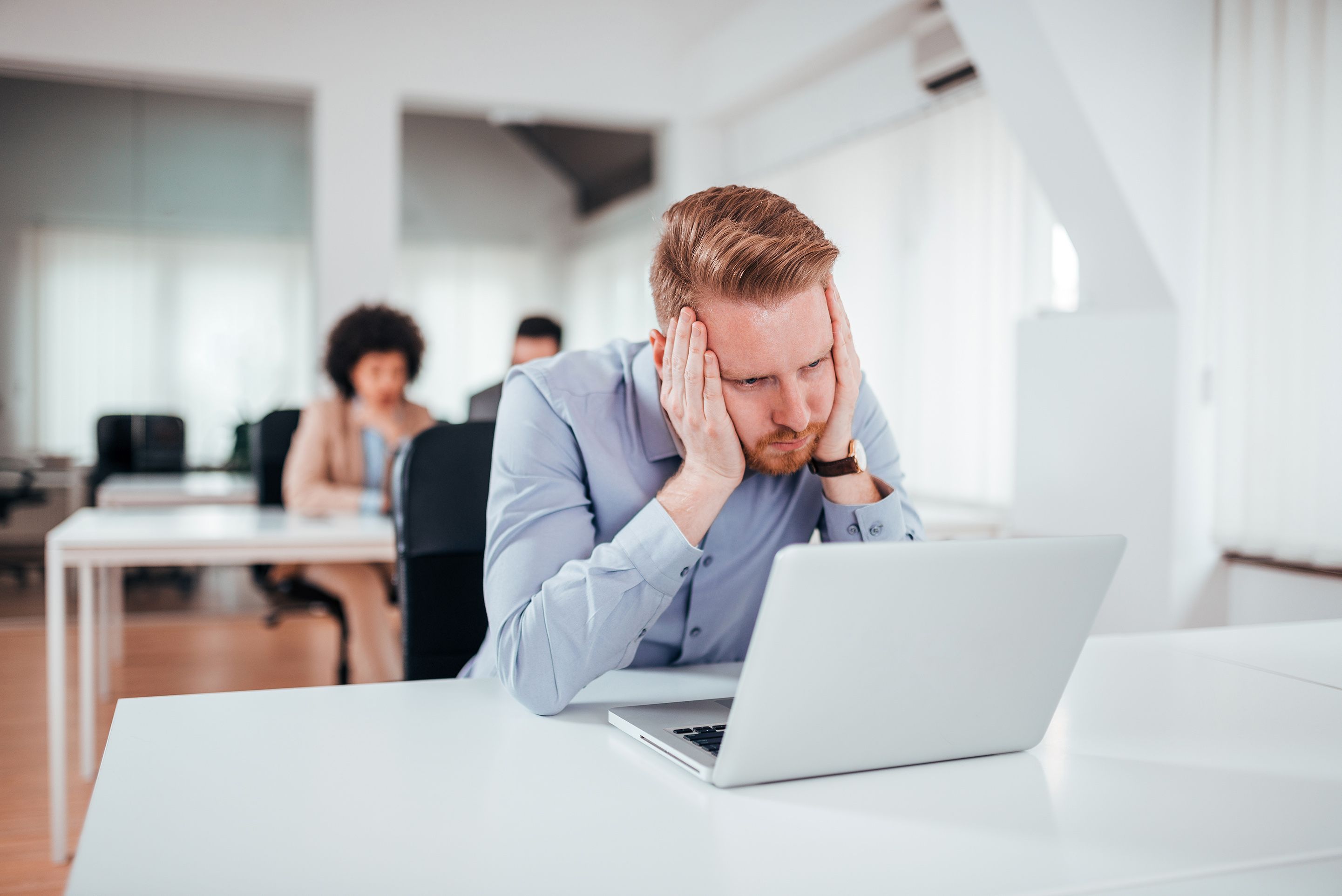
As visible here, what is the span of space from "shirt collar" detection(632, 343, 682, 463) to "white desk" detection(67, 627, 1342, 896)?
37 centimetres

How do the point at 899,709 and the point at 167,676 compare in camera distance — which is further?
the point at 167,676

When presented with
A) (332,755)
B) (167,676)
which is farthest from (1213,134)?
(167,676)

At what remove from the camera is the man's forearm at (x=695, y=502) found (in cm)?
118

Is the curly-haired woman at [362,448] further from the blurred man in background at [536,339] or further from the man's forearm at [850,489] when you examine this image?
the man's forearm at [850,489]

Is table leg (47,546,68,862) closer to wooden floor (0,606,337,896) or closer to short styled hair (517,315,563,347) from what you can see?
wooden floor (0,606,337,896)

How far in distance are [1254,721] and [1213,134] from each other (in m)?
2.28

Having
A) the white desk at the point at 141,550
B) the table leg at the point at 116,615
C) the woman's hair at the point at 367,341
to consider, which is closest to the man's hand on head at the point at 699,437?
the white desk at the point at 141,550

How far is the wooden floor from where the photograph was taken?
240 cm

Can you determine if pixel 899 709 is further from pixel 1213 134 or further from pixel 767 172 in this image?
pixel 767 172

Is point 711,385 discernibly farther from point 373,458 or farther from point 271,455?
point 271,455

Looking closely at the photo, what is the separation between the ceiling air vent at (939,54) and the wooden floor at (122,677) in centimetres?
297

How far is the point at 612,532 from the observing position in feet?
4.34

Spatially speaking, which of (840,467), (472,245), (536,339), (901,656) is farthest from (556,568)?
(472,245)

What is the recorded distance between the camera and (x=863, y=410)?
4.85 ft
